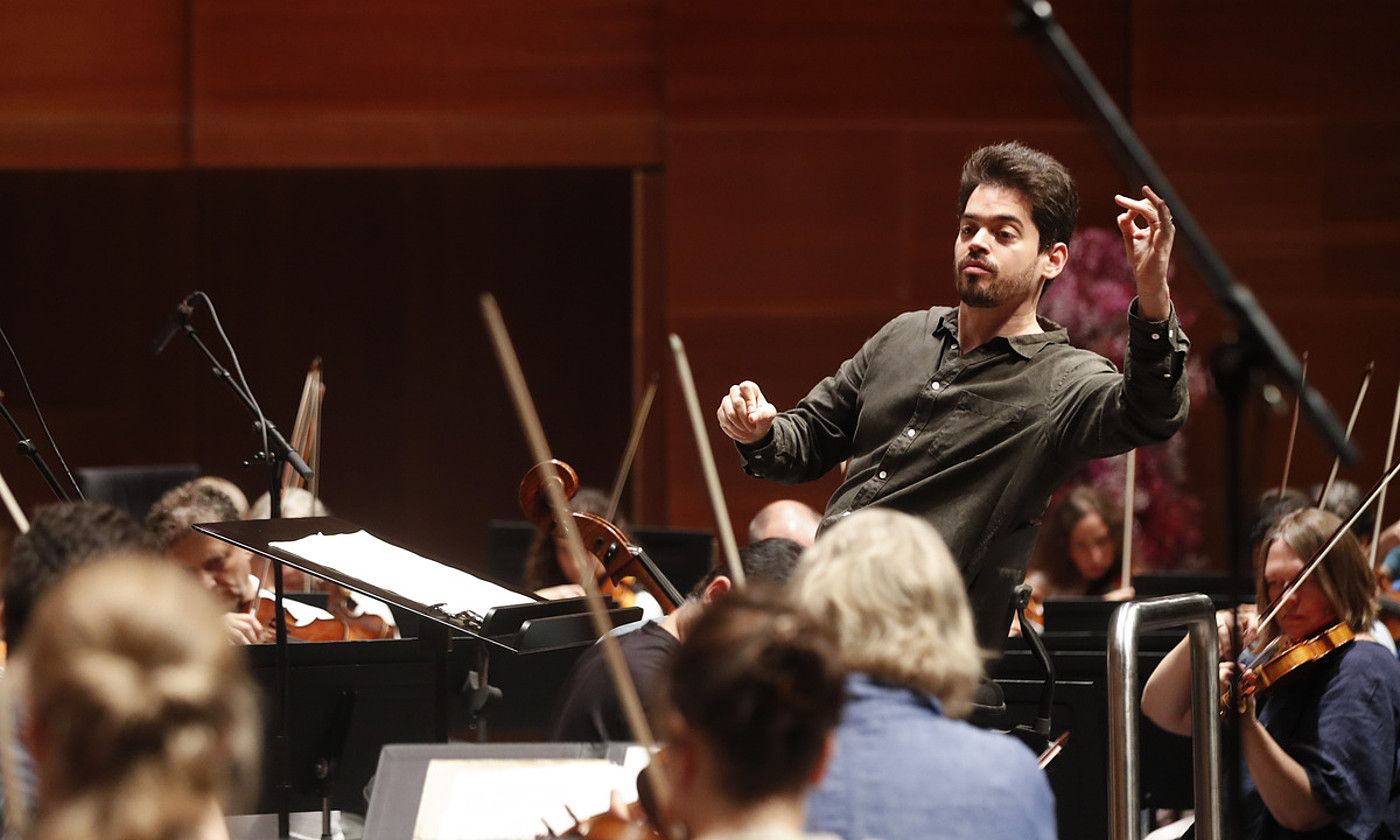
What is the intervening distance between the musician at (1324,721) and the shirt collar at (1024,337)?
730 mm

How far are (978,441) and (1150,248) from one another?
1.55 feet

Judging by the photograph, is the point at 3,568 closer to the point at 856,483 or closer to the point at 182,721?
the point at 182,721

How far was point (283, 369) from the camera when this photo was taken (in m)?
7.66

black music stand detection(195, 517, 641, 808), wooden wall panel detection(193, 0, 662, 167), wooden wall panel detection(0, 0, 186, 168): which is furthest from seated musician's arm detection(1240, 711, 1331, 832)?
wooden wall panel detection(0, 0, 186, 168)

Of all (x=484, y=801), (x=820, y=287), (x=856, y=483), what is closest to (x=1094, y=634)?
(x=856, y=483)

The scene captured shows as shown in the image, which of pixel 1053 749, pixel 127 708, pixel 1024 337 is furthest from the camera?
pixel 1053 749

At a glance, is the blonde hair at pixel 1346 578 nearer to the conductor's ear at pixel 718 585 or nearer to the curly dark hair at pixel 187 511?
the conductor's ear at pixel 718 585

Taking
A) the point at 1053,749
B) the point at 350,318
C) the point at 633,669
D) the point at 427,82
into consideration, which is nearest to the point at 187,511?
the point at 633,669

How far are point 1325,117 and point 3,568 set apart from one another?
632cm

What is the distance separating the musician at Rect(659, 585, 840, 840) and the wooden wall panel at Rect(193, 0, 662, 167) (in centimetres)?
594

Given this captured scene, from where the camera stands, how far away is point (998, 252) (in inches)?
110

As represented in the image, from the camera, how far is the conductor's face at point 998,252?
278 cm

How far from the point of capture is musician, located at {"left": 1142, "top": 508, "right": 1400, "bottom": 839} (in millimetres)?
3191

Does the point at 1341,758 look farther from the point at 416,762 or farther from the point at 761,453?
the point at 416,762
